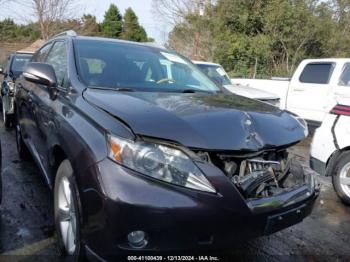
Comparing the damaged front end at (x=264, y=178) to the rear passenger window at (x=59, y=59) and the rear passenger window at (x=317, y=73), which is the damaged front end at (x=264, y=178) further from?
the rear passenger window at (x=317, y=73)

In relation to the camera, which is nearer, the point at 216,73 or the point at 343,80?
the point at 343,80

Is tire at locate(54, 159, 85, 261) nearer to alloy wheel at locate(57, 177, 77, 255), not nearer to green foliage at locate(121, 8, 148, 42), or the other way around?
alloy wheel at locate(57, 177, 77, 255)

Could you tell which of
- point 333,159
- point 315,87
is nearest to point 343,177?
point 333,159

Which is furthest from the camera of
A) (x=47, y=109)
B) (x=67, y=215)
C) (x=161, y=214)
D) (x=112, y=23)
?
(x=112, y=23)

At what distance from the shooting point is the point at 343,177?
4.37m

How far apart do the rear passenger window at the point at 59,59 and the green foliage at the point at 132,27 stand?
39580 millimetres

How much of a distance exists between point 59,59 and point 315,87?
6.44m

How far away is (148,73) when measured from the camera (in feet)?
11.7

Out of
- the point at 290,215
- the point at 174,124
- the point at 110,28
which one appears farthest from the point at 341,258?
the point at 110,28

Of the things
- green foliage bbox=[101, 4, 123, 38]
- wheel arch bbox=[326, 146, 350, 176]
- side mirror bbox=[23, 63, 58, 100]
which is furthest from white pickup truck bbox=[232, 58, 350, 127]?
green foliage bbox=[101, 4, 123, 38]

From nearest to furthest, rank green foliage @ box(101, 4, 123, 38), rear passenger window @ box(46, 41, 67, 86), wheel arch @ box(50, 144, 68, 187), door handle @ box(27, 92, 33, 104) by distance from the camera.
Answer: wheel arch @ box(50, 144, 68, 187) < rear passenger window @ box(46, 41, 67, 86) < door handle @ box(27, 92, 33, 104) < green foliage @ box(101, 4, 123, 38)

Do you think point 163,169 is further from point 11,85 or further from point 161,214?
point 11,85

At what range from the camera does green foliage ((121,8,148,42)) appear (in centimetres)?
4284

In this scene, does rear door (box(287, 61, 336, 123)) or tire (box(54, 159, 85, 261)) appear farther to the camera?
rear door (box(287, 61, 336, 123))
